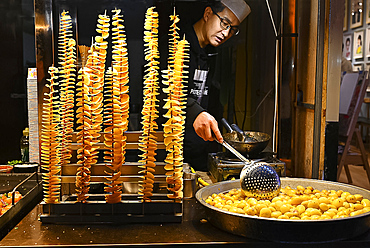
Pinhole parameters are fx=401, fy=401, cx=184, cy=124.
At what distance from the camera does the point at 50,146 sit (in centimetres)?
130

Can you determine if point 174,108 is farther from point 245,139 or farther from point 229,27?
point 229,27

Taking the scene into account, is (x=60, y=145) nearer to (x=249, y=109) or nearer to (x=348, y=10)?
(x=249, y=109)

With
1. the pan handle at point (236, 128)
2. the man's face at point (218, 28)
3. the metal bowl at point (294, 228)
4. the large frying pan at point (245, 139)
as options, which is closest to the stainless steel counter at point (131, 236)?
the metal bowl at point (294, 228)

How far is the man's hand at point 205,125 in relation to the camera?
1870 millimetres

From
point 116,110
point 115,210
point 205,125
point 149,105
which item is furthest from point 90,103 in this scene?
point 205,125

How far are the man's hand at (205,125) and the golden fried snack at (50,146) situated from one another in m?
0.75

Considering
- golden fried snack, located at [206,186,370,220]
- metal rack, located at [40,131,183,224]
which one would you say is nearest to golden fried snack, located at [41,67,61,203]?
metal rack, located at [40,131,183,224]

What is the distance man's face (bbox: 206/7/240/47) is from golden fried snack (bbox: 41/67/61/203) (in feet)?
2.91

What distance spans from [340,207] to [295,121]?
0.81 metres

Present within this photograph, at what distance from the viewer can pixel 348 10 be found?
7.45m

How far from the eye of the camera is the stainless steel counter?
44.6 inches

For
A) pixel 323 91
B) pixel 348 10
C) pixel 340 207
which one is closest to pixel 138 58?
pixel 323 91

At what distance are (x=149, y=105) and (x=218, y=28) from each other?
84 centimetres

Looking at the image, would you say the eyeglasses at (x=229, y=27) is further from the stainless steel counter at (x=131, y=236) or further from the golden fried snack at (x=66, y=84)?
the stainless steel counter at (x=131, y=236)
